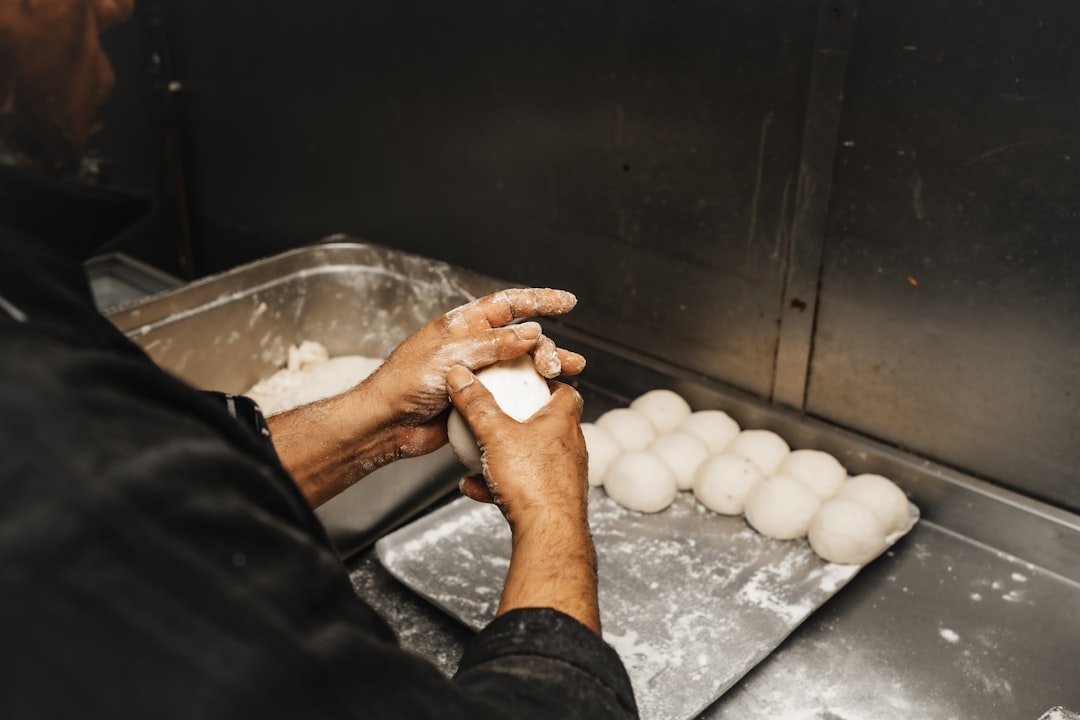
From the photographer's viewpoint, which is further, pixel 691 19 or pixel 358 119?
pixel 358 119

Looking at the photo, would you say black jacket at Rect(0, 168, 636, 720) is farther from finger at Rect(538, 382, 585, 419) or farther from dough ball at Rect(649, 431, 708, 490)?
dough ball at Rect(649, 431, 708, 490)

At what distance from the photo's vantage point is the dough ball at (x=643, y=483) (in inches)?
71.4

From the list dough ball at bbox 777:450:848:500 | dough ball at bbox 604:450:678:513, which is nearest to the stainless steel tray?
dough ball at bbox 604:450:678:513

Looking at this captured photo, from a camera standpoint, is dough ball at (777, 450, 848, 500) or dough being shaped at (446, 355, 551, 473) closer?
dough being shaped at (446, 355, 551, 473)

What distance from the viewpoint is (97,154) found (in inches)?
126

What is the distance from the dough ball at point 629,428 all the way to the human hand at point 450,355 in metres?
0.52

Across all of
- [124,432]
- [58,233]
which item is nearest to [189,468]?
[124,432]

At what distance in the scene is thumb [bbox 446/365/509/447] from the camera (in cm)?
125

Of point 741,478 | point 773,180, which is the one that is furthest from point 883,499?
point 773,180

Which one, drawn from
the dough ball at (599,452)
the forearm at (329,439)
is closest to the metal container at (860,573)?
the forearm at (329,439)

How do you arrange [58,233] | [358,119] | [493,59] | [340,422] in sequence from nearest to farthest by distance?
[58,233] < [340,422] < [493,59] < [358,119]

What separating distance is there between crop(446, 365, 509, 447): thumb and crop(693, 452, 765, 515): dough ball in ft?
2.30

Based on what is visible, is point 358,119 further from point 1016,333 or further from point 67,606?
point 67,606

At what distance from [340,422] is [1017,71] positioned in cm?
130
